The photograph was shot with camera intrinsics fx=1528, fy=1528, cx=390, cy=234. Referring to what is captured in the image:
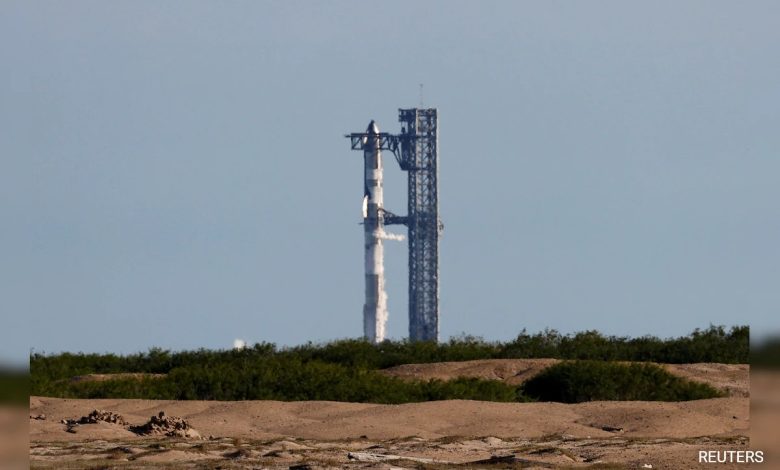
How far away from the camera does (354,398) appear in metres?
27.2

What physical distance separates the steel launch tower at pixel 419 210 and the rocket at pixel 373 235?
0.29 feet

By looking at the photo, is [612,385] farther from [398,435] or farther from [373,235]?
[373,235]

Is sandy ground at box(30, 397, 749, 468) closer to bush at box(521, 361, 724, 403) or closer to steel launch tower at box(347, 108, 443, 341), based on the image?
bush at box(521, 361, 724, 403)

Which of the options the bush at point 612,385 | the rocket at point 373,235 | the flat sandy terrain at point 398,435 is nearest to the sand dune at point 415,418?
the flat sandy terrain at point 398,435

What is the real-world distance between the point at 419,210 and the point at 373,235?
320cm

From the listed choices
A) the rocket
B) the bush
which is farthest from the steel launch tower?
the bush

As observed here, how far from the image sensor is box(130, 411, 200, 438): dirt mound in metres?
20.2

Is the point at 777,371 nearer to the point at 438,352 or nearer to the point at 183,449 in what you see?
the point at 183,449

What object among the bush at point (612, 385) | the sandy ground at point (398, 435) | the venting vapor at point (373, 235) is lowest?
the sandy ground at point (398, 435)

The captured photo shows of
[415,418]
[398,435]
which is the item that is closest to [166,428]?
[398,435]

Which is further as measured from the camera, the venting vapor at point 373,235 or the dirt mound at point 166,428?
the venting vapor at point 373,235

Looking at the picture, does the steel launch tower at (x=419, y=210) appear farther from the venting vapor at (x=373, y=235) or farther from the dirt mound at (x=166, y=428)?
the dirt mound at (x=166, y=428)

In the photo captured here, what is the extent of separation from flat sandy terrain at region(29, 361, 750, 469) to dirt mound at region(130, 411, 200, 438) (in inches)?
7.9

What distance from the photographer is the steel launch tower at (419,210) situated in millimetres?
91688
